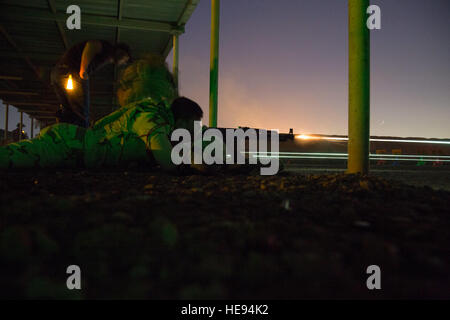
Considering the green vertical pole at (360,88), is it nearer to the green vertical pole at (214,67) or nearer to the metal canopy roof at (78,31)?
the green vertical pole at (214,67)

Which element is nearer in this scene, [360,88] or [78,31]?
[360,88]

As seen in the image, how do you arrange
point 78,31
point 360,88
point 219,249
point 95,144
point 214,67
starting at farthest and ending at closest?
point 78,31 < point 214,67 < point 95,144 < point 360,88 < point 219,249

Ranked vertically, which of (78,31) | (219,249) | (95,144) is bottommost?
(219,249)

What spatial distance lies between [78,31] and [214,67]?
16.9ft

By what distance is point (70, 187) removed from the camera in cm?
172

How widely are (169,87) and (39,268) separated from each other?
352 cm

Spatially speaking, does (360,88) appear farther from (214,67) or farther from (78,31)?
(78,31)

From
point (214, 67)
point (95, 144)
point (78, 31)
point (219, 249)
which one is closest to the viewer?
point (219, 249)

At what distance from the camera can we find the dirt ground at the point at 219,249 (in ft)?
1.90

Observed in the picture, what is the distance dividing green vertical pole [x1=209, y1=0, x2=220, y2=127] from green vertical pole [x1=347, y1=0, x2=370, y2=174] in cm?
315

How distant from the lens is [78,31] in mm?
8211

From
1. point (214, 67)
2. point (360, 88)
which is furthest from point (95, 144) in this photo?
point (214, 67)
